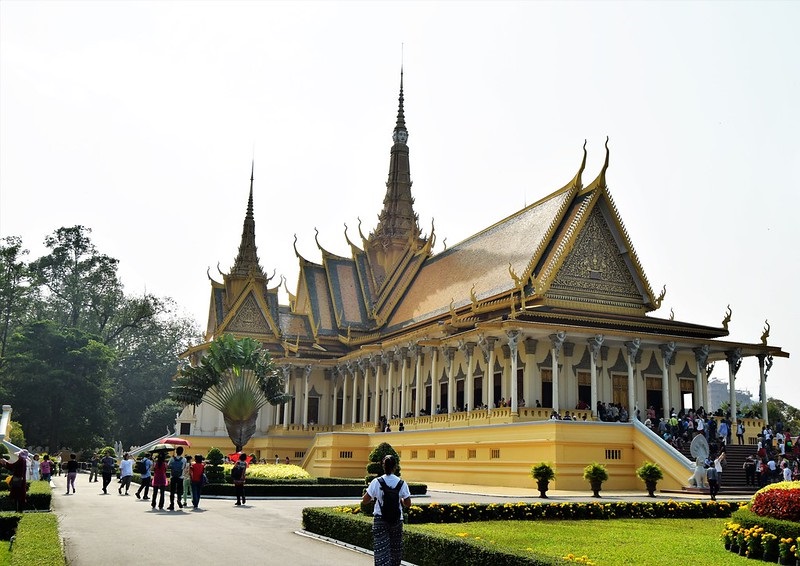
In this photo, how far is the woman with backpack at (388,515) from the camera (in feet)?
28.8

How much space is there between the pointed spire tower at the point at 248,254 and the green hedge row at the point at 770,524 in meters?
43.3

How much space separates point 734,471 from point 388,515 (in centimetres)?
2007

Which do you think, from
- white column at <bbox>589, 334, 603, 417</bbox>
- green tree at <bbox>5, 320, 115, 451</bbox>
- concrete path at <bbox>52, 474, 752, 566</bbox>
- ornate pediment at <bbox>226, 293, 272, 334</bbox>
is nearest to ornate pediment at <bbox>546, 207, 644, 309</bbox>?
white column at <bbox>589, 334, 603, 417</bbox>

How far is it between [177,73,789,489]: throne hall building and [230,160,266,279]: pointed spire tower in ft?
23.3

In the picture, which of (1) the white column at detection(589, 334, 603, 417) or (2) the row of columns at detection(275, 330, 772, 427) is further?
(2) the row of columns at detection(275, 330, 772, 427)

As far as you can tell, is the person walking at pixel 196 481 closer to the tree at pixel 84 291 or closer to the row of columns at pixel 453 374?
the row of columns at pixel 453 374

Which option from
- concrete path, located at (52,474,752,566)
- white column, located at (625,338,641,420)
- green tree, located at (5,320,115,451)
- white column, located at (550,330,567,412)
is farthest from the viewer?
green tree, located at (5,320,115,451)

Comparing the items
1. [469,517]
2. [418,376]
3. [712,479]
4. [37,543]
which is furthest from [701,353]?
[37,543]

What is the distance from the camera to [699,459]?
24266mm

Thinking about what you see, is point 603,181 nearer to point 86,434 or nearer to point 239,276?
point 239,276

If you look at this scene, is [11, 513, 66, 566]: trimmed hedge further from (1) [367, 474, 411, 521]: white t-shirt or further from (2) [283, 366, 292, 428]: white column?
(2) [283, 366, 292, 428]: white column

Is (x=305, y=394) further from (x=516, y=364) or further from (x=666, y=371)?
(x=666, y=371)

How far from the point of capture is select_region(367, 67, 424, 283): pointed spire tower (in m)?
53.5

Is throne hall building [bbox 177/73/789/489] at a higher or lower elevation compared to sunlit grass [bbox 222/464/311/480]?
higher
